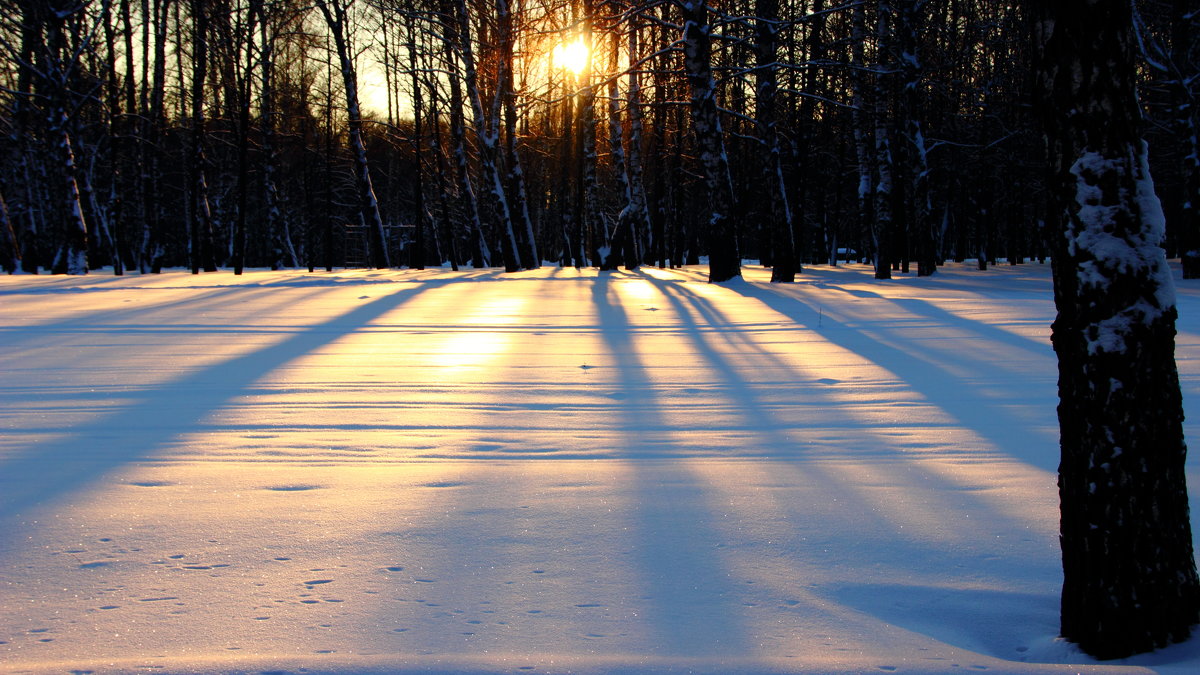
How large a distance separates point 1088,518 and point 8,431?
497 centimetres

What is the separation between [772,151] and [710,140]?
4.59 metres

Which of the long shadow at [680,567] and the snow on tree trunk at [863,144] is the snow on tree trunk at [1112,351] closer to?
the long shadow at [680,567]

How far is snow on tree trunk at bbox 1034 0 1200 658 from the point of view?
2277 millimetres

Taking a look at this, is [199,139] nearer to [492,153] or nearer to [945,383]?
[492,153]

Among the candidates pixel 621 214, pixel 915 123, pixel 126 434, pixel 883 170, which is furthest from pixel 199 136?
pixel 126 434

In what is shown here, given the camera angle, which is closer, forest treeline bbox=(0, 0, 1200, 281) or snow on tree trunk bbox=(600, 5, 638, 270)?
forest treeline bbox=(0, 0, 1200, 281)

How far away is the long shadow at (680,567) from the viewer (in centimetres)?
230

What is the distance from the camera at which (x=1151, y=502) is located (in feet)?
7.71

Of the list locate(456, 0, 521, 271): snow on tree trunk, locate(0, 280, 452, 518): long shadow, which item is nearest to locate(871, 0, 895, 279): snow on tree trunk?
locate(456, 0, 521, 271): snow on tree trunk

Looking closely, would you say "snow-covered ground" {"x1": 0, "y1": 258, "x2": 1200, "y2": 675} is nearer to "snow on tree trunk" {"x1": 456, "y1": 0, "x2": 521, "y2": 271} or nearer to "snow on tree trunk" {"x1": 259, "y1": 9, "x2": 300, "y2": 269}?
"snow on tree trunk" {"x1": 456, "y1": 0, "x2": 521, "y2": 271}

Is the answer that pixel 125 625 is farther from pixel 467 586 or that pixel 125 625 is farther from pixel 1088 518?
pixel 1088 518

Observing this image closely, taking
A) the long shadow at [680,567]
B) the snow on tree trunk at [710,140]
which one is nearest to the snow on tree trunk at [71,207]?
the snow on tree trunk at [710,140]

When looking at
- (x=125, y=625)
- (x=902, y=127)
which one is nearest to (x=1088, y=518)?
(x=125, y=625)

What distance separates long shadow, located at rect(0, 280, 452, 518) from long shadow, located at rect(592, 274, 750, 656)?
93.0 inches
